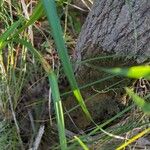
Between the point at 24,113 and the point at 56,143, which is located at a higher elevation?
the point at 24,113

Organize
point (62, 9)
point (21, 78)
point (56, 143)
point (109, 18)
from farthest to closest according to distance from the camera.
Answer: point (62, 9), point (21, 78), point (56, 143), point (109, 18)

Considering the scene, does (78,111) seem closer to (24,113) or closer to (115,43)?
(24,113)

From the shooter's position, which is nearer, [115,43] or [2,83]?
[115,43]

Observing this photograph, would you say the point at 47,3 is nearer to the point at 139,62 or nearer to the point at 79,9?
the point at 139,62

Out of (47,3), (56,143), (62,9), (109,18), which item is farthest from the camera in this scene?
(62,9)

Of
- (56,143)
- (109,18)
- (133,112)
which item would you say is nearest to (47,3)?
(109,18)

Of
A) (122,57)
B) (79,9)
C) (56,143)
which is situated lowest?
(56,143)
